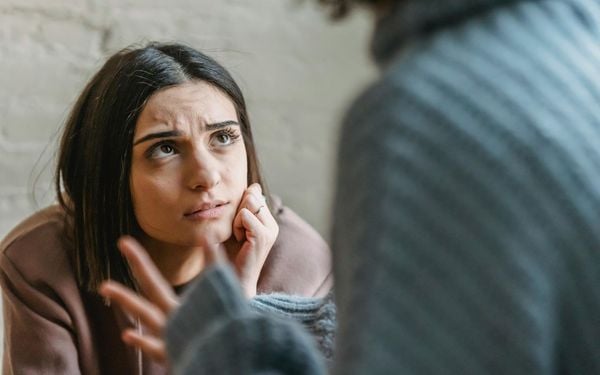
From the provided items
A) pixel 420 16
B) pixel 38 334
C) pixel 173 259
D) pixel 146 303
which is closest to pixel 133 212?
pixel 173 259

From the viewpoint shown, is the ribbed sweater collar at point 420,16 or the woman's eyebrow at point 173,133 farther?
the woman's eyebrow at point 173,133

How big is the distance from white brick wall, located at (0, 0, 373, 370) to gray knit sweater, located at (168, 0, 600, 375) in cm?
145

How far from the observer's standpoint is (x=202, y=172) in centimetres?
138

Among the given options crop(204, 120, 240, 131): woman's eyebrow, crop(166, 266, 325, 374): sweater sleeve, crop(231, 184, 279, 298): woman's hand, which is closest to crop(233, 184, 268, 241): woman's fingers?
crop(231, 184, 279, 298): woman's hand

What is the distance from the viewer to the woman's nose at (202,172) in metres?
1.38

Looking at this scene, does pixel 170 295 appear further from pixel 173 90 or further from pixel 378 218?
pixel 173 90

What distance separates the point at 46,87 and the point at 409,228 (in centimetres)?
173

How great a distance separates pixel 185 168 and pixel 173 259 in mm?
179

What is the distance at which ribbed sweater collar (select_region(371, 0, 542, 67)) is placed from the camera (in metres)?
0.59

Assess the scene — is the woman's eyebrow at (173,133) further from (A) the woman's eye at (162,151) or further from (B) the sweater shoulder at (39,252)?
(B) the sweater shoulder at (39,252)

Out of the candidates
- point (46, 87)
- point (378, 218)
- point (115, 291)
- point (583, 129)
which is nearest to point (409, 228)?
point (378, 218)

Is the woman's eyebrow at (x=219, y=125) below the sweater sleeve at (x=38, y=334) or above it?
above

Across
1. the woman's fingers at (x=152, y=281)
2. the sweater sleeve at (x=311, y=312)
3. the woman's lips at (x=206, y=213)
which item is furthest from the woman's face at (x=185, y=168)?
the woman's fingers at (x=152, y=281)

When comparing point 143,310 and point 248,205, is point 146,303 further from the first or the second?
point 248,205
